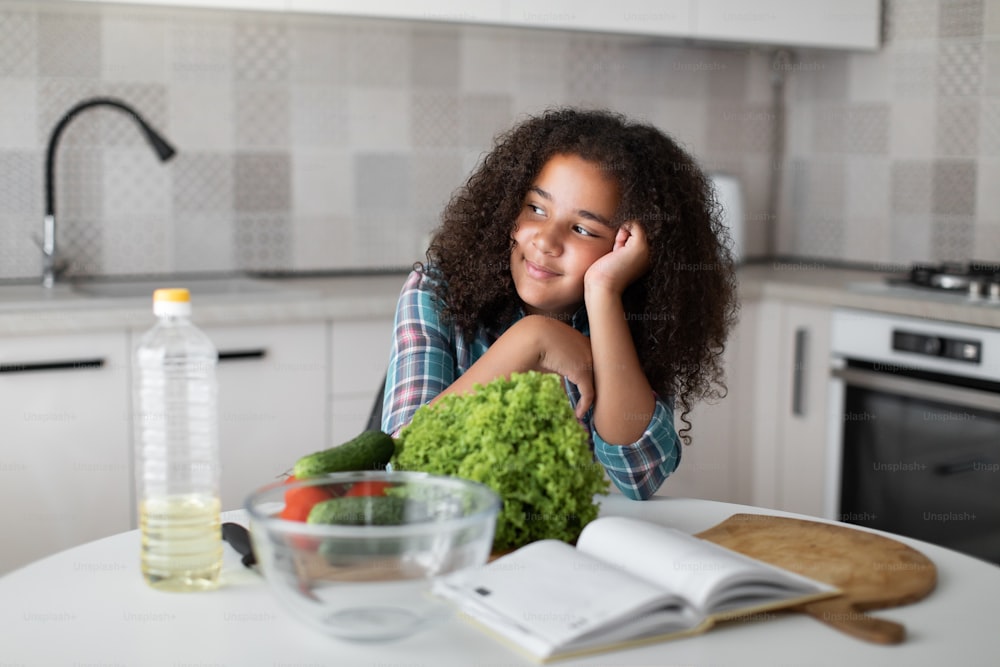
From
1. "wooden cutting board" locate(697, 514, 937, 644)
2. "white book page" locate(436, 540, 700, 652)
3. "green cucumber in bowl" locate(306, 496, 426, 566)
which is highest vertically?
"green cucumber in bowl" locate(306, 496, 426, 566)

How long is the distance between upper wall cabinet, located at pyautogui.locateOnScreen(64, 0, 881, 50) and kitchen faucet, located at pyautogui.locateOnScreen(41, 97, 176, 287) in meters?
0.30

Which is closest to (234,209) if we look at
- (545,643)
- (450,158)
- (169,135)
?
(169,135)

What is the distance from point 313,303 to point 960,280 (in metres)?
1.53

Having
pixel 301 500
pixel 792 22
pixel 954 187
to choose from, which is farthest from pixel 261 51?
pixel 301 500

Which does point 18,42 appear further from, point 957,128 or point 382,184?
point 957,128

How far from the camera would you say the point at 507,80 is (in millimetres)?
3297

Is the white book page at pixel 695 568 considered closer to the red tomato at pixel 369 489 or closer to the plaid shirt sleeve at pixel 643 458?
the red tomato at pixel 369 489

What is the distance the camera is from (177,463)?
1.06 metres

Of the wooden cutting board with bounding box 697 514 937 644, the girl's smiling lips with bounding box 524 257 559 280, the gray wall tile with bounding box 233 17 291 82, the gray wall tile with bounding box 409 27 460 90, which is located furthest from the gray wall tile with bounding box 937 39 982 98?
the wooden cutting board with bounding box 697 514 937 644

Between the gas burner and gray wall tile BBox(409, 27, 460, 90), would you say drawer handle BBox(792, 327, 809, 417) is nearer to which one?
the gas burner

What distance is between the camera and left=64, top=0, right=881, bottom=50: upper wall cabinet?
267 centimetres

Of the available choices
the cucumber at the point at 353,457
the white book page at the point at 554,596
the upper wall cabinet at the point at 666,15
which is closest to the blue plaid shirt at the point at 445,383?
the cucumber at the point at 353,457

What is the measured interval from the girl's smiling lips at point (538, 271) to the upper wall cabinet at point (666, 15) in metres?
1.30

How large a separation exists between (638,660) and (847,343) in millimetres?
2105
